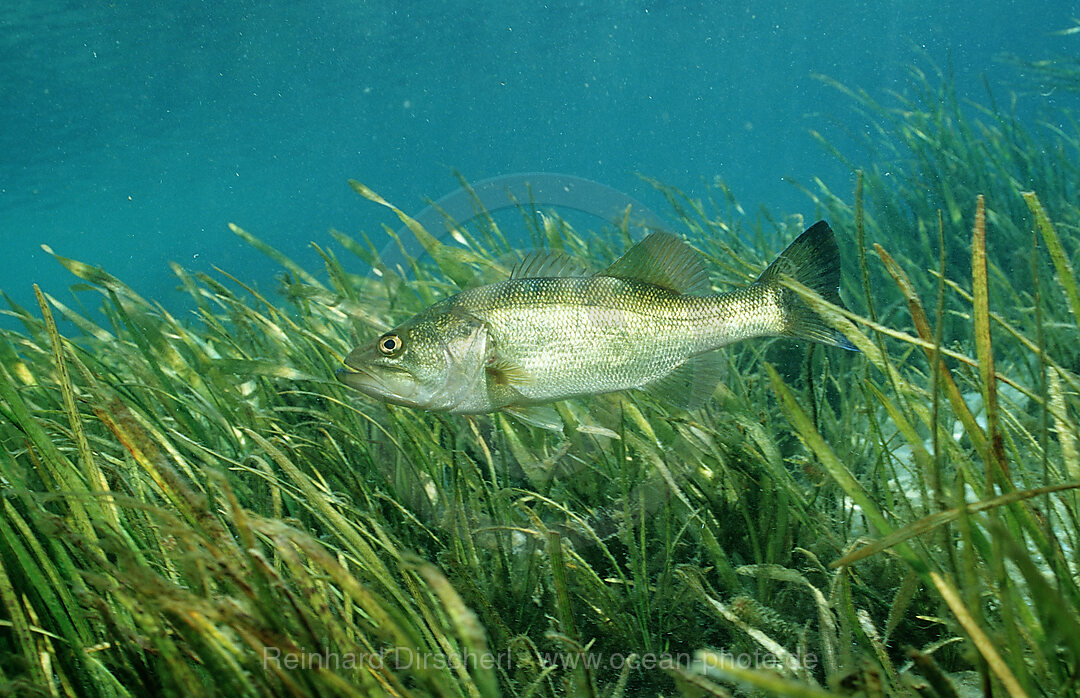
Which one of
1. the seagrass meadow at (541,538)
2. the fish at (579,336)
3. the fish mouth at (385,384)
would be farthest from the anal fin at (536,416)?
the fish mouth at (385,384)

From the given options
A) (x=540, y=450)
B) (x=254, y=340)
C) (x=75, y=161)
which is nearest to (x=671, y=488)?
(x=540, y=450)

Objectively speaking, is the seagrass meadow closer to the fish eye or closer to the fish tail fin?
the fish tail fin

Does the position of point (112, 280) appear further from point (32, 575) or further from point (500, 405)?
point (500, 405)

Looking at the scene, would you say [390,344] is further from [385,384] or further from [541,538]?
[541,538]

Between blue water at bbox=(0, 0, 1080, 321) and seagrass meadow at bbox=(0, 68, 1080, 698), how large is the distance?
2.46 m

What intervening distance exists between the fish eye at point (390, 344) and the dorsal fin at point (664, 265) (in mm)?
732

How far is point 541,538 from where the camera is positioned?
185 centimetres

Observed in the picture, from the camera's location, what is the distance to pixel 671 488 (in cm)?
189

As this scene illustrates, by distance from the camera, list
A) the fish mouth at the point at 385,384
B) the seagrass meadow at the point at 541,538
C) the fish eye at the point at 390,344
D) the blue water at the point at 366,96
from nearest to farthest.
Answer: the seagrass meadow at the point at 541,538
the fish mouth at the point at 385,384
the fish eye at the point at 390,344
the blue water at the point at 366,96

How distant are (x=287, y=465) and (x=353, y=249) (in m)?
2.97

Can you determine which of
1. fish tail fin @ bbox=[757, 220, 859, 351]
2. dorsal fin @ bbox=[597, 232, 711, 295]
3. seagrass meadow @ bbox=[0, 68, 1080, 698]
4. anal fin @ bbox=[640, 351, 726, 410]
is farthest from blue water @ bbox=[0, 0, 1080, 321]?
fish tail fin @ bbox=[757, 220, 859, 351]

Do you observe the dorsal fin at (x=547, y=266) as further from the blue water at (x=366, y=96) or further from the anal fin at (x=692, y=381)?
the blue water at (x=366, y=96)

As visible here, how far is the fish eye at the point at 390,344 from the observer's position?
2.06 meters

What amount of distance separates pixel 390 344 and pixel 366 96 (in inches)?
2418
